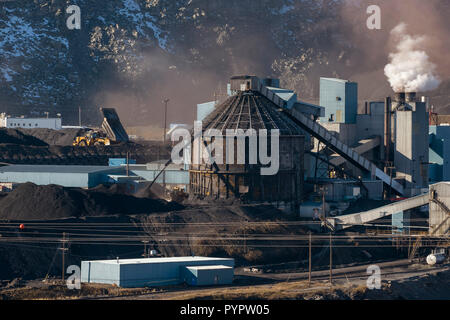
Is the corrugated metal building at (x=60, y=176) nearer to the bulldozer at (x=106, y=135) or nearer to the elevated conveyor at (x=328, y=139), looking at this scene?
the elevated conveyor at (x=328, y=139)

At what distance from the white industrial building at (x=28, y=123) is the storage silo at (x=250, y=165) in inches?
2870

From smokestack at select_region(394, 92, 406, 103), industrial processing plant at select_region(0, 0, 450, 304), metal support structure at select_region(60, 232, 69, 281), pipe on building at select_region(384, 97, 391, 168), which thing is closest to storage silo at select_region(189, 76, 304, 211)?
industrial processing plant at select_region(0, 0, 450, 304)

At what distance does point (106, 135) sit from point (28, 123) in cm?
2498

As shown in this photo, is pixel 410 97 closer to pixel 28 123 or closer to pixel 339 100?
pixel 339 100

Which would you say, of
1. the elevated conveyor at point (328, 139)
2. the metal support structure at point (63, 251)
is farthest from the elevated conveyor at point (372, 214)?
the metal support structure at point (63, 251)

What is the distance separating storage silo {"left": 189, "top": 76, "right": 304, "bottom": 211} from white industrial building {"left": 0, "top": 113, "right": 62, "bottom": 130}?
72905mm

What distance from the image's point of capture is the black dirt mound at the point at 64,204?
195 ft

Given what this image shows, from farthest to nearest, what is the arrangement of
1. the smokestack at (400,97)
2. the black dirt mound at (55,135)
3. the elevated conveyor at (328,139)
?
the black dirt mound at (55,135) < the smokestack at (400,97) < the elevated conveyor at (328,139)

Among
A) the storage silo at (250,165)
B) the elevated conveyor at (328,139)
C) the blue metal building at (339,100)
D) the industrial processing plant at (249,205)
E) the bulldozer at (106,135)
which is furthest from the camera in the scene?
the bulldozer at (106,135)

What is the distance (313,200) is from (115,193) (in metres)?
16.2

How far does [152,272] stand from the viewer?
48.7 meters

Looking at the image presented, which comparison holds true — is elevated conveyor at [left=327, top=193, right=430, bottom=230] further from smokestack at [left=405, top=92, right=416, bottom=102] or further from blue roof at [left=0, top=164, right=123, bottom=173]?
blue roof at [left=0, top=164, right=123, bottom=173]

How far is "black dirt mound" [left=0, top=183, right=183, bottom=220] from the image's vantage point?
59.3 metres
